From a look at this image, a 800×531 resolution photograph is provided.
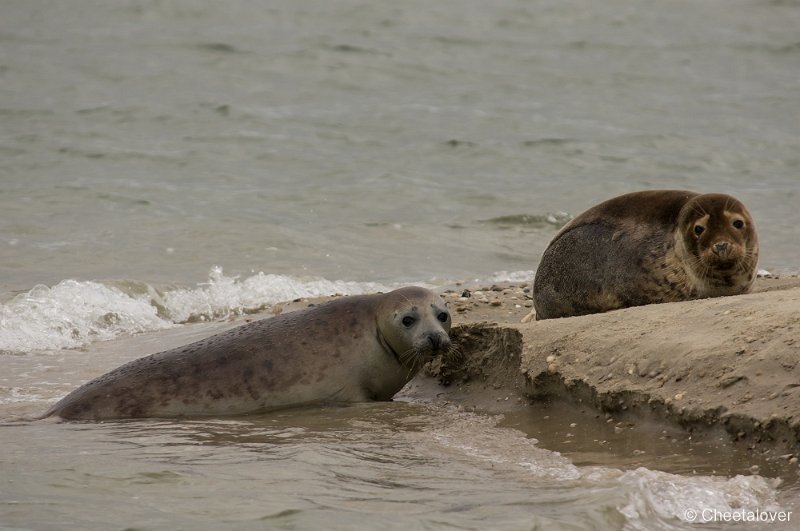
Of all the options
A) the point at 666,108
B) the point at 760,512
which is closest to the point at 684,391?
the point at 760,512

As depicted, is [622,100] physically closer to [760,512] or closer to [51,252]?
[51,252]

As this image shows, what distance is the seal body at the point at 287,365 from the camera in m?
6.08

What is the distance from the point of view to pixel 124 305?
9602mm

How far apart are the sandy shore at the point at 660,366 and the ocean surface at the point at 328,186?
36 centimetres

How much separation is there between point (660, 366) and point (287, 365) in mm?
1994

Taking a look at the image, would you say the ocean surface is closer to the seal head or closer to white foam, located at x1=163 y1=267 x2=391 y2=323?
white foam, located at x1=163 y1=267 x2=391 y2=323

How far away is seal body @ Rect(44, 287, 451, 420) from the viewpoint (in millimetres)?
6078

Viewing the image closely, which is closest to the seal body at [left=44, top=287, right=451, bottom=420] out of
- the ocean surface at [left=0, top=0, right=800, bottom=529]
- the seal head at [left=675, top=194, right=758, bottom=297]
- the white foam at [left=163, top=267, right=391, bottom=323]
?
the ocean surface at [left=0, top=0, right=800, bottom=529]

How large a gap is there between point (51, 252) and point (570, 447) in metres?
7.89

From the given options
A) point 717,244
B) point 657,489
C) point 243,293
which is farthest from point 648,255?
point 243,293

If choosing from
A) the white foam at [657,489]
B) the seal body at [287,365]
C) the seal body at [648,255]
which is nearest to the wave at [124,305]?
the seal body at [287,365]

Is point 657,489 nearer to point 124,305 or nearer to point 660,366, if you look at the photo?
point 660,366

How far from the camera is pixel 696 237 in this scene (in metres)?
5.98

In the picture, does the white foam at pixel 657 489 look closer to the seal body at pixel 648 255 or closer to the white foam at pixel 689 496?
the white foam at pixel 689 496
